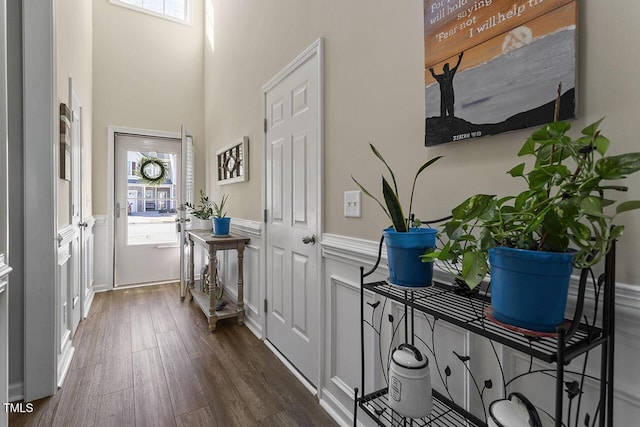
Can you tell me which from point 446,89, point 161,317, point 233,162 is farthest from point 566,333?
point 161,317

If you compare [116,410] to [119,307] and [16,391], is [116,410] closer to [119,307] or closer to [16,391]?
[16,391]

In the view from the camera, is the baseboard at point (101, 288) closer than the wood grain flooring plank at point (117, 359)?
No

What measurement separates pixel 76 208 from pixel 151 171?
1.55 metres

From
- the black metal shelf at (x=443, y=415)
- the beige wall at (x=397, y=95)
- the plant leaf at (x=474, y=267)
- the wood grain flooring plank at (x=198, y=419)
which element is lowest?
the wood grain flooring plank at (x=198, y=419)

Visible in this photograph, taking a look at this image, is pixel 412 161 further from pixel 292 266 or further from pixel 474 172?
pixel 292 266

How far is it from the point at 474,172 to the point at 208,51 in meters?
4.31

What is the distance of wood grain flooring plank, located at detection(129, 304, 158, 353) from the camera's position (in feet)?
7.94

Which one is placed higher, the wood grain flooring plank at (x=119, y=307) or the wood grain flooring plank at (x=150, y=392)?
the wood grain flooring plank at (x=119, y=307)

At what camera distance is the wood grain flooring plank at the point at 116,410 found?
1584 mm

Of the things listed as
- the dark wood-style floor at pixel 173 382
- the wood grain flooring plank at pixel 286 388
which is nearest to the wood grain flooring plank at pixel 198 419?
the dark wood-style floor at pixel 173 382

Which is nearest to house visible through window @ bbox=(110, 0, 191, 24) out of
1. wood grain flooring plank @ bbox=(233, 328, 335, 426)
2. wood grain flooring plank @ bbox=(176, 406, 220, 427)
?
wood grain flooring plank @ bbox=(233, 328, 335, 426)

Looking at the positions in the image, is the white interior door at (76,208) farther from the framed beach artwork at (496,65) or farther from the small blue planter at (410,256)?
the framed beach artwork at (496,65)

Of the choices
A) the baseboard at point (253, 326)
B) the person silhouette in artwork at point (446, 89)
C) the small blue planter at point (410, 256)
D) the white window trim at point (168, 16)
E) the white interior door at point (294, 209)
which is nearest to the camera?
the small blue planter at point (410, 256)

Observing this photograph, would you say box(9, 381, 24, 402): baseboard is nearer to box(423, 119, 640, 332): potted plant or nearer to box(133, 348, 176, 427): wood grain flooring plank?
box(133, 348, 176, 427): wood grain flooring plank
